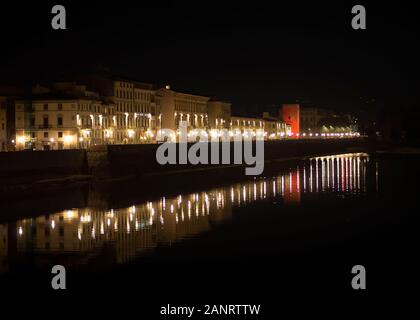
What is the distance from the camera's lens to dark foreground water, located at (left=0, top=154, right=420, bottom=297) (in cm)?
2122

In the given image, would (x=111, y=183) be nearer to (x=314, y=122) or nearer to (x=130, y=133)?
(x=130, y=133)

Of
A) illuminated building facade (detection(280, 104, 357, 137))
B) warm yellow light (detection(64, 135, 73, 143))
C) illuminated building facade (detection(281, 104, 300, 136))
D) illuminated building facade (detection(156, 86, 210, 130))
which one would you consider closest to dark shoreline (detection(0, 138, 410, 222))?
warm yellow light (detection(64, 135, 73, 143))

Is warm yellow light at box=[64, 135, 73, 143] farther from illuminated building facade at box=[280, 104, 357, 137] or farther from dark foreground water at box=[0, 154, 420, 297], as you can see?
illuminated building facade at box=[280, 104, 357, 137]

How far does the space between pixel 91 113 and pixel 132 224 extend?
105ft

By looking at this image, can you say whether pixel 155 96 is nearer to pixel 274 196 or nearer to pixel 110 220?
pixel 274 196

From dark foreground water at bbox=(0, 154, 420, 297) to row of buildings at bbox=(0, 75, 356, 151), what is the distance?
61.5ft

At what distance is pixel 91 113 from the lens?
6225 cm

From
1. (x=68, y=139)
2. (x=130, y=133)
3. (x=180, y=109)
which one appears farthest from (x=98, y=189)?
(x=180, y=109)

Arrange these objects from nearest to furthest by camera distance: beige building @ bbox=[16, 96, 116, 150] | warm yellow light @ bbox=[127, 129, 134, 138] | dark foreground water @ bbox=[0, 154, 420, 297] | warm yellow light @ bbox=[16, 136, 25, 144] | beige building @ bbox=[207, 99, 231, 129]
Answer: dark foreground water @ bbox=[0, 154, 420, 297] → beige building @ bbox=[16, 96, 116, 150] → warm yellow light @ bbox=[16, 136, 25, 144] → warm yellow light @ bbox=[127, 129, 134, 138] → beige building @ bbox=[207, 99, 231, 129]

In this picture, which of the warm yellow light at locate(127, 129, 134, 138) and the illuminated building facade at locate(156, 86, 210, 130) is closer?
the warm yellow light at locate(127, 129, 134, 138)

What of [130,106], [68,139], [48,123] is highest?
[130,106]

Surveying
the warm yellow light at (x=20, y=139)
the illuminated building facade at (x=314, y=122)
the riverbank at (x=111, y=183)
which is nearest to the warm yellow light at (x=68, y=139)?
the warm yellow light at (x=20, y=139)

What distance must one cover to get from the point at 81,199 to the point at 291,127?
107m
